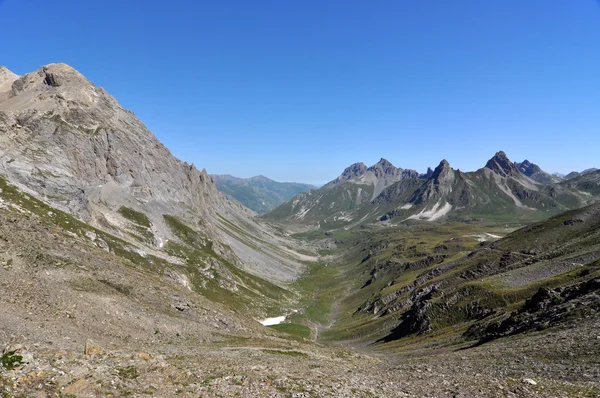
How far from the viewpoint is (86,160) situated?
144 metres

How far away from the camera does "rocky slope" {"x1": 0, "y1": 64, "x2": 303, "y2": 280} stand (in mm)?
115000

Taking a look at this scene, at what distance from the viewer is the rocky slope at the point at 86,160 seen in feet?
377

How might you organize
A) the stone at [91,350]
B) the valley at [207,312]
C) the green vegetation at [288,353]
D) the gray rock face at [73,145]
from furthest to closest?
the gray rock face at [73,145]
the green vegetation at [288,353]
the stone at [91,350]
the valley at [207,312]

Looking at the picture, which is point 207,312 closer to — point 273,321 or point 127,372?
point 127,372

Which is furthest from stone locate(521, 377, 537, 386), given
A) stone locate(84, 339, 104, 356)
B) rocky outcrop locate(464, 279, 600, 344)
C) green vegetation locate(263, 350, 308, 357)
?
stone locate(84, 339, 104, 356)

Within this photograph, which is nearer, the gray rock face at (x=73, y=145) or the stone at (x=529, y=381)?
the stone at (x=529, y=381)

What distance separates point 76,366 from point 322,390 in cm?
1656

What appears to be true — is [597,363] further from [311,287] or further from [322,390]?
[311,287]

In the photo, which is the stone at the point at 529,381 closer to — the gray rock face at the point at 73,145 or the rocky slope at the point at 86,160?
the rocky slope at the point at 86,160

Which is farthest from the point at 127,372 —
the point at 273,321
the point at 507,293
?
the point at 273,321

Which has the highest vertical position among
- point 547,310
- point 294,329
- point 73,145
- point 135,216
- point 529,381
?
point 73,145

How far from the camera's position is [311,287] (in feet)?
634

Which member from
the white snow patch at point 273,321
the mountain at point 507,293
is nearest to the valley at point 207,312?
the mountain at point 507,293

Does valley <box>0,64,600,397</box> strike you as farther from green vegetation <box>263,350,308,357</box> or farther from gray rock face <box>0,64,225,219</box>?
gray rock face <box>0,64,225,219</box>
